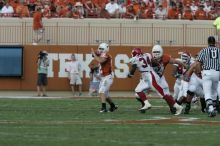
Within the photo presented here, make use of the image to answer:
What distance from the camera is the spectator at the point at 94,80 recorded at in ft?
94.4

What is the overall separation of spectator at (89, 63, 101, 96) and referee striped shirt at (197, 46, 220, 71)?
1166 centimetres

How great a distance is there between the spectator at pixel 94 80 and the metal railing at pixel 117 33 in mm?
1157

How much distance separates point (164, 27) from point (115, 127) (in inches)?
635

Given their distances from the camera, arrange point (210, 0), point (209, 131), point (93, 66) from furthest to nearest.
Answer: point (210, 0) < point (93, 66) < point (209, 131)

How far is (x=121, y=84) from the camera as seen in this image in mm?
29516

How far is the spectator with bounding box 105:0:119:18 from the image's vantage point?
30656 millimetres

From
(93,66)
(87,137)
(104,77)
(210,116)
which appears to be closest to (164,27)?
(93,66)

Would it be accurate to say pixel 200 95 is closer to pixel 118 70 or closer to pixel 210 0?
pixel 118 70

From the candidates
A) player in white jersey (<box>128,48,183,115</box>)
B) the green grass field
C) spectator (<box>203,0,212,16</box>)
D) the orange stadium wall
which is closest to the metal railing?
the orange stadium wall

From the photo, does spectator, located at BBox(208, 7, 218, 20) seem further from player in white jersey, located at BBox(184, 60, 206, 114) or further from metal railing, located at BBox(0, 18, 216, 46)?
player in white jersey, located at BBox(184, 60, 206, 114)

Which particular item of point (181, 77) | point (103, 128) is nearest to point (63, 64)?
point (181, 77)

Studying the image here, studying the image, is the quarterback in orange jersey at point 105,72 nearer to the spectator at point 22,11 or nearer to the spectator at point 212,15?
the spectator at point 22,11

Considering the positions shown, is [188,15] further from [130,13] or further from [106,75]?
[106,75]

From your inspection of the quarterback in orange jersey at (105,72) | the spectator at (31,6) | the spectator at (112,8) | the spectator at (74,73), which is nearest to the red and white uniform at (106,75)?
the quarterback in orange jersey at (105,72)
